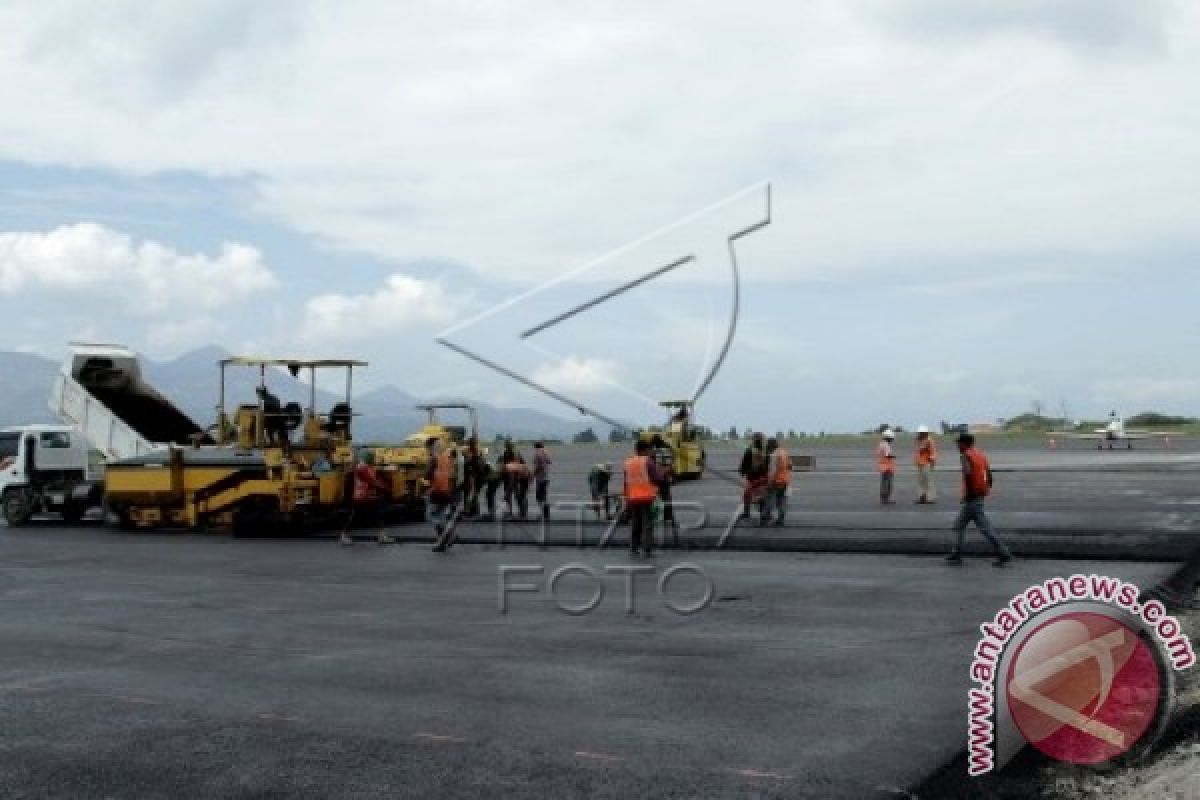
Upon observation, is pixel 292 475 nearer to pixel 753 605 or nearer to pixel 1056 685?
pixel 753 605

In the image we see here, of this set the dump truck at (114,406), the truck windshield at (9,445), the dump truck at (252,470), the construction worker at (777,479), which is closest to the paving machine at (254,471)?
the dump truck at (252,470)

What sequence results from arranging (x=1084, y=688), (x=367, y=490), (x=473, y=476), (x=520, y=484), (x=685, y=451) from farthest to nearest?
(x=685, y=451)
(x=473, y=476)
(x=520, y=484)
(x=367, y=490)
(x=1084, y=688)

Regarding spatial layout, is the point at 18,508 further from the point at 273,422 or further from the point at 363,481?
the point at 363,481

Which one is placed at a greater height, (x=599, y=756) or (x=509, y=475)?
(x=509, y=475)

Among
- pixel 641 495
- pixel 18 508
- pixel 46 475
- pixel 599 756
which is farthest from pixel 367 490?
pixel 599 756

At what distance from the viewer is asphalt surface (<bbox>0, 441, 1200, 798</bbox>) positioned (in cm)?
626

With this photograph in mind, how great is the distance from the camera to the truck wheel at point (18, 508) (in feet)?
81.9

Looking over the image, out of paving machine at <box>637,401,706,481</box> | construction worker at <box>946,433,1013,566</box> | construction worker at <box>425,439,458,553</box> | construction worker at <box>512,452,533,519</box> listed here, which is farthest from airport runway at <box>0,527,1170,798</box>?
paving machine at <box>637,401,706,481</box>

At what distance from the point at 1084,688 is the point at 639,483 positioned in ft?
32.0

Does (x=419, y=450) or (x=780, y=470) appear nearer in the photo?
(x=780, y=470)

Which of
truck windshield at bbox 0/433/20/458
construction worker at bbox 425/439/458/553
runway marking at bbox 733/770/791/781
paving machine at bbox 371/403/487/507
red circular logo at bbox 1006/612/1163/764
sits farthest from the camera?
truck windshield at bbox 0/433/20/458

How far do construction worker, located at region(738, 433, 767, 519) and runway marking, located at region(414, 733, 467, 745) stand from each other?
47.8 ft

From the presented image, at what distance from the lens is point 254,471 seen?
21359 mm

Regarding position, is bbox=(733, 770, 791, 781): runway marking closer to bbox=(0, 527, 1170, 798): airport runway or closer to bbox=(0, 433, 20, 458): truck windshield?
bbox=(0, 527, 1170, 798): airport runway
